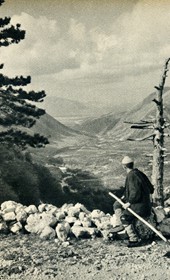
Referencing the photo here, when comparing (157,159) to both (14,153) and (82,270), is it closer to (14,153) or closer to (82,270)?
(82,270)

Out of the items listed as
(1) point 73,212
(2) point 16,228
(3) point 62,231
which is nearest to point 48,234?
(3) point 62,231

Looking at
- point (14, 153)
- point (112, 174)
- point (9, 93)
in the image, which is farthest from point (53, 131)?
point (9, 93)

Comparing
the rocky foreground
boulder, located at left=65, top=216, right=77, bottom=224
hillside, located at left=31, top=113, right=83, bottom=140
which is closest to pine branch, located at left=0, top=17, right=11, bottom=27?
the rocky foreground

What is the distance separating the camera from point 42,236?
396 inches

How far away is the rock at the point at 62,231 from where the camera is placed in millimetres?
9922

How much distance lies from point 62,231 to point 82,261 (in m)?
1.55

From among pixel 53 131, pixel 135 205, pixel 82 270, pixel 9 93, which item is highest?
pixel 53 131

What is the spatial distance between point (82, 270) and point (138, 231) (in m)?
1.85

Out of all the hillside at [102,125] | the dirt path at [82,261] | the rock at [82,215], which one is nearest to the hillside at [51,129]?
the hillside at [102,125]

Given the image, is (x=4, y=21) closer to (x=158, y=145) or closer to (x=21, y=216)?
(x=158, y=145)

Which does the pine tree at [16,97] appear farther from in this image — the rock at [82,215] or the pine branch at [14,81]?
the rock at [82,215]

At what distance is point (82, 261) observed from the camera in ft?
28.1

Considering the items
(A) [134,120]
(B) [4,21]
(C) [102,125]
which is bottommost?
(B) [4,21]

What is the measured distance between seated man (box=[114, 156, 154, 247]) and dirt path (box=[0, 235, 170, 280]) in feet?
1.54
